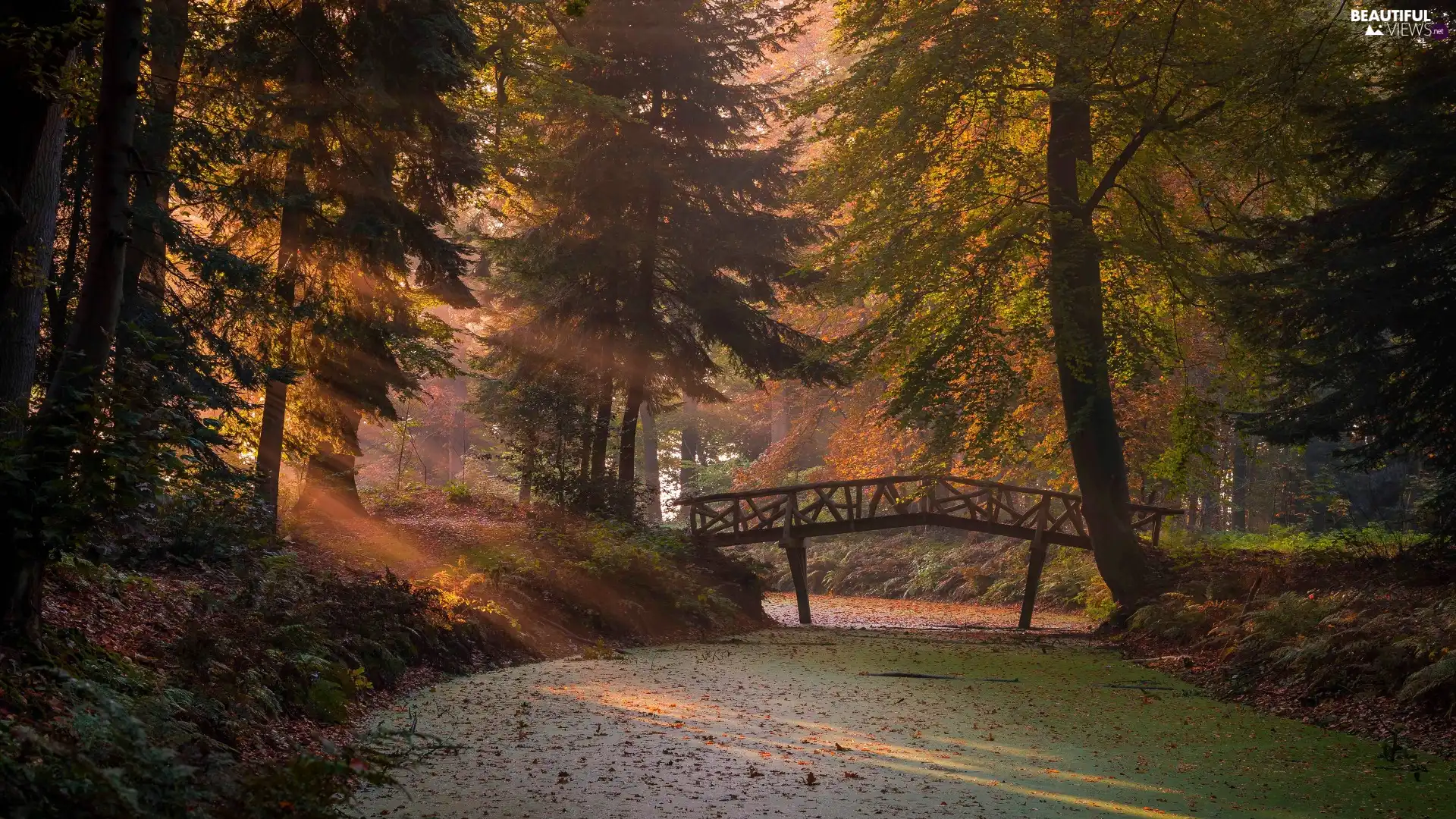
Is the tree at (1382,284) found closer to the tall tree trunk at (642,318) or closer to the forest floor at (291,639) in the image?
the forest floor at (291,639)

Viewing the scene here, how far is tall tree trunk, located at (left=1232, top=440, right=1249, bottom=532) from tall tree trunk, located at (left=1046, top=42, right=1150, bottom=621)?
12.6 metres

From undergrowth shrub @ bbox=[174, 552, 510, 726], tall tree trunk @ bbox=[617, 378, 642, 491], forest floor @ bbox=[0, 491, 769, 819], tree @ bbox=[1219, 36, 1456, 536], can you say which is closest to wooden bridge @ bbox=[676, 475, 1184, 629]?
tall tree trunk @ bbox=[617, 378, 642, 491]

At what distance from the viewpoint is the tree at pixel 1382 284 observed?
1173 cm

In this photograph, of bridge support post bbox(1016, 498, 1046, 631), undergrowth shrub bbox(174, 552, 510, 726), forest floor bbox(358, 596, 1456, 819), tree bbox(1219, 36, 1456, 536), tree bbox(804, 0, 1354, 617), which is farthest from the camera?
bridge support post bbox(1016, 498, 1046, 631)

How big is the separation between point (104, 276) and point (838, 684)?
7.99 meters

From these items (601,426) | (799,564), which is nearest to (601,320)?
(601,426)

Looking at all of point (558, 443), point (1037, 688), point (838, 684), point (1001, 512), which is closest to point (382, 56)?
point (558, 443)

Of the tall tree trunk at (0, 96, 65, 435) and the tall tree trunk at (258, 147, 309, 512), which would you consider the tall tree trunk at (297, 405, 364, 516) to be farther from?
the tall tree trunk at (0, 96, 65, 435)

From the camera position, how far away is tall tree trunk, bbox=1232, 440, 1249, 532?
28453mm

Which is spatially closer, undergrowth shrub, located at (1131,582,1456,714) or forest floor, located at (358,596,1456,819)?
forest floor, located at (358,596,1456,819)

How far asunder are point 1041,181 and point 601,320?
7.94m

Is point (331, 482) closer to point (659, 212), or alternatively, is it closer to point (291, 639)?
point (659, 212)

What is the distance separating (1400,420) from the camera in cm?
1255

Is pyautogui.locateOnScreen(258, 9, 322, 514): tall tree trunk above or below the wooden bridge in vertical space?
above
